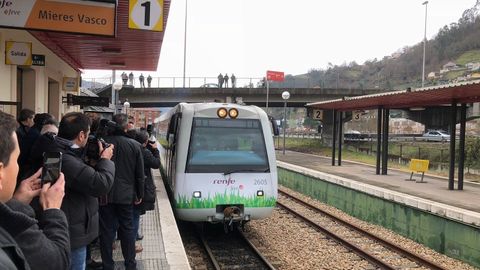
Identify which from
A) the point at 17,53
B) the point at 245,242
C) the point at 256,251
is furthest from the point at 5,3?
the point at 245,242

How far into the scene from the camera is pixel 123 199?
494cm

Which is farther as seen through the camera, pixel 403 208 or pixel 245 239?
pixel 403 208

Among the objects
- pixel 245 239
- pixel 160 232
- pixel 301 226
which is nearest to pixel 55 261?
pixel 160 232

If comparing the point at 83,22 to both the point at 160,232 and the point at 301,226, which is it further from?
the point at 301,226

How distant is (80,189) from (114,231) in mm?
1857

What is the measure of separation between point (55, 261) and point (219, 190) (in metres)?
6.23

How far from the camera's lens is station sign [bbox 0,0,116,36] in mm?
5449

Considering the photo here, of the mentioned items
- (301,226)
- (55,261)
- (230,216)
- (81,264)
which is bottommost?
(301,226)

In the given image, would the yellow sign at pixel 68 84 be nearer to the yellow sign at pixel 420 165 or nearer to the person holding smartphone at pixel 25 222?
the yellow sign at pixel 420 165

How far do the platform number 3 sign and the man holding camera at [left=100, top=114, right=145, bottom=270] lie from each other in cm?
254

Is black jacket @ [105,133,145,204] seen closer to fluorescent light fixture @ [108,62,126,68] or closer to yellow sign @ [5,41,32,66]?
yellow sign @ [5,41,32,66]

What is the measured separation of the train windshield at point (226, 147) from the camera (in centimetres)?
820

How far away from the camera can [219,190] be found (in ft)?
26.6

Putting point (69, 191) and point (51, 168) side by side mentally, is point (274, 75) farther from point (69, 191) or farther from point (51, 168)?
point (51, 168)
